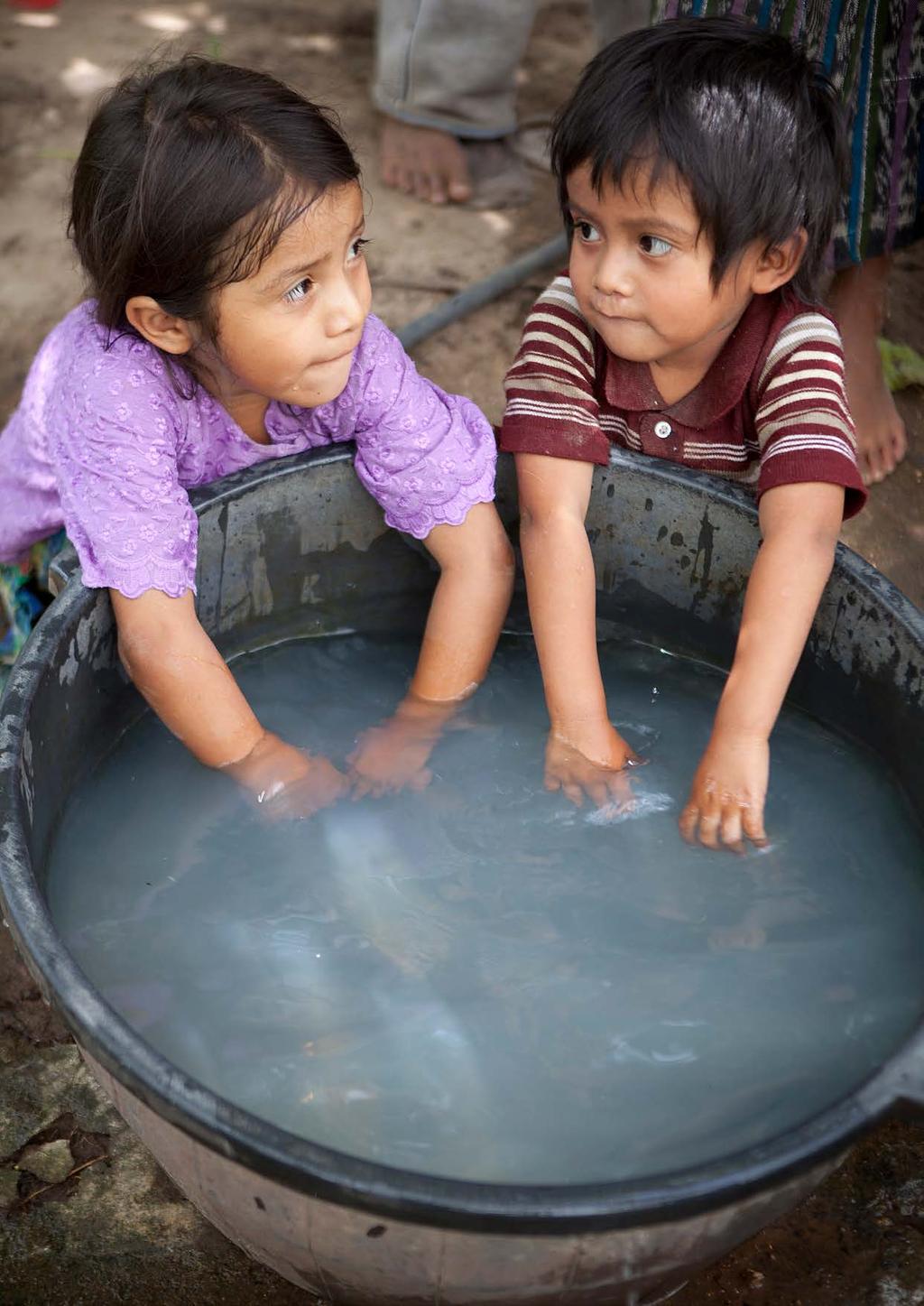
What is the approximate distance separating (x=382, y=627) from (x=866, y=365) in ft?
3.40

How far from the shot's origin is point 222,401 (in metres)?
1.58

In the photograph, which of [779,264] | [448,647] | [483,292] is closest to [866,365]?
[483,292]

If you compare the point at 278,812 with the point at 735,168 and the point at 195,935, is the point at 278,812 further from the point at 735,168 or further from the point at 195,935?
the point at 735,168

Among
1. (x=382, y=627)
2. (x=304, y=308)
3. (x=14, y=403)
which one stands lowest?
(x=14, y=403)

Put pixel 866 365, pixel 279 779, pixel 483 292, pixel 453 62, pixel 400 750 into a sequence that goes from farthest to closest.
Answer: pixel 453 62 < pixel 483 292 < pixel 866 365 < pixel 400 750 < pixel 279 779

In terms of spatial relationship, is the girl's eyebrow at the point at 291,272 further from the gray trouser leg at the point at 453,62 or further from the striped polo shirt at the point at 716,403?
the gray trouser leg at the point at 453,62

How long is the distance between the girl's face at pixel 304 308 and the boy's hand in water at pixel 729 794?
0.58 meters

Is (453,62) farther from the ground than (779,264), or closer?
closer

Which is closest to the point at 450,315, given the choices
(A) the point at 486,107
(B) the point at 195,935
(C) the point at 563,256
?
(C) the point at 563,256

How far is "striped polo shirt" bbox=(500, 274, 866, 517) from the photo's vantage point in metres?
1.55

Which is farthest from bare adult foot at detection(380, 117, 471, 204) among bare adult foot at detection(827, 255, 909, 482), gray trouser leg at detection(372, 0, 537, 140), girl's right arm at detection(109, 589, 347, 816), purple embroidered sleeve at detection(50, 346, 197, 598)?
girl's right arm at detection(109, 589, 347, 816)

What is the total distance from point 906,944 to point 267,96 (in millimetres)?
1084

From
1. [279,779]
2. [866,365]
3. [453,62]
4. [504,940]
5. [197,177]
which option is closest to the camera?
[197,177]

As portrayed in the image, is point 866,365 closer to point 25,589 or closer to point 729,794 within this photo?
point 729,794
